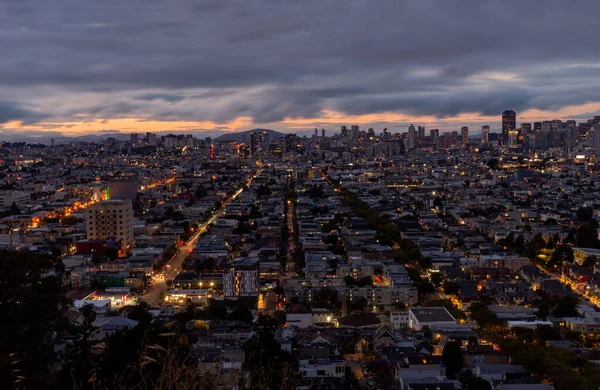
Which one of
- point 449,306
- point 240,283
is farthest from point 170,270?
point 449,306

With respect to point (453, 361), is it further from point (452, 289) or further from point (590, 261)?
point (590, 261)

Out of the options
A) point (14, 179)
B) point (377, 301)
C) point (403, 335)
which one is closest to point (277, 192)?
point (14, 179)

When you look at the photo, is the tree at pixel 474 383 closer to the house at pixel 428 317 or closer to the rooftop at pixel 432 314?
the house at pixel 428 317

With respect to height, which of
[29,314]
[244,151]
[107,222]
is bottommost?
[107,222]

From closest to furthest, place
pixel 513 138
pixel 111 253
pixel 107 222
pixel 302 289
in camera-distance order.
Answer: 1. pixel 302 289
2. pixel 111 253
3. pixel 107 222
4. pixel 513 138

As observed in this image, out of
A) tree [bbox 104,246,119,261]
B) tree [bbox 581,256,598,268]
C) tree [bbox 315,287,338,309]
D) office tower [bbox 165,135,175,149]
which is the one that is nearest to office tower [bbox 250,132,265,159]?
office tower [bbox 165,135,175,149]

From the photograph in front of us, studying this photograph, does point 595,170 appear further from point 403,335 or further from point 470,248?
point 403,335
